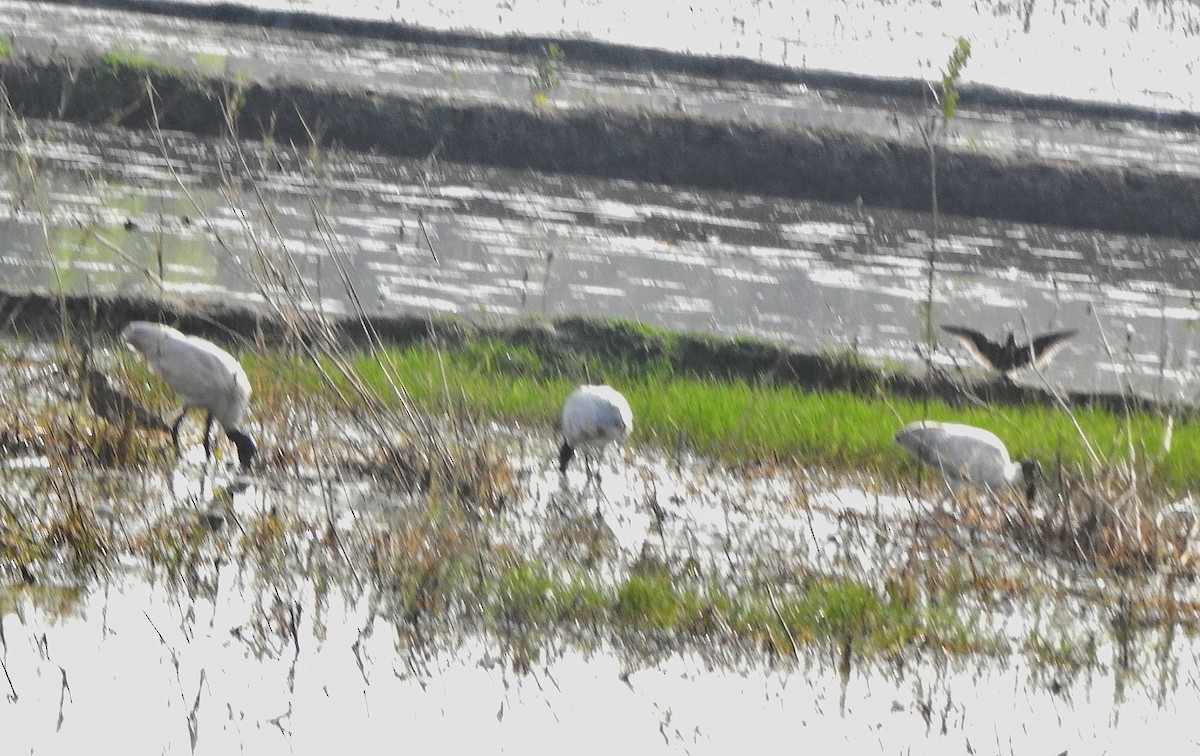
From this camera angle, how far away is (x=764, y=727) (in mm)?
3355

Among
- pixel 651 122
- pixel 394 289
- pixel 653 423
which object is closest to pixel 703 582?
pixel 653 423

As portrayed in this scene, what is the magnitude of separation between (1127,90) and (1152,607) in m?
16.6

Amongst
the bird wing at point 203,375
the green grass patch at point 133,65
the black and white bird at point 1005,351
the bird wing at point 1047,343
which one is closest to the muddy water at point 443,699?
the bird wing at point 203,375

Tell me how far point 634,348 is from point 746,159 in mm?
6757

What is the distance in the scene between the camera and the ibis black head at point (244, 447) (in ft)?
16.9

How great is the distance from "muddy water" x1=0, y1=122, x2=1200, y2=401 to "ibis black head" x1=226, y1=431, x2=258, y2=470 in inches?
64.8

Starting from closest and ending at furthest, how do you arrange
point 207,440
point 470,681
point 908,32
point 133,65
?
point 470,681, point 207,440, point 133,65, point 908,32

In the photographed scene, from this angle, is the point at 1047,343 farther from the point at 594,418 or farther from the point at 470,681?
the point at 470,681

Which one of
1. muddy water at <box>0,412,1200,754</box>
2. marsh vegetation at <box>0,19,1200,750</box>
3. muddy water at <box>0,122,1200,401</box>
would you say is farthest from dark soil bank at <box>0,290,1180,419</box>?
muddy water at <box>0,412,1200,754</box>

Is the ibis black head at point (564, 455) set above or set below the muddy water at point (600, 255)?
above

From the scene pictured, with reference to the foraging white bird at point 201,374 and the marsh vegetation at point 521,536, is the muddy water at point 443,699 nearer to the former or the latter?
the marsh vegetation at point 521,536

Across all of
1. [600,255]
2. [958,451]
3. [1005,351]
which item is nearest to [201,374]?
[958,451]

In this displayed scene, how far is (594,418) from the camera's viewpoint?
5.37 meters

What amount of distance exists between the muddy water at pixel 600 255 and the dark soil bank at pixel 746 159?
308 millimetres
